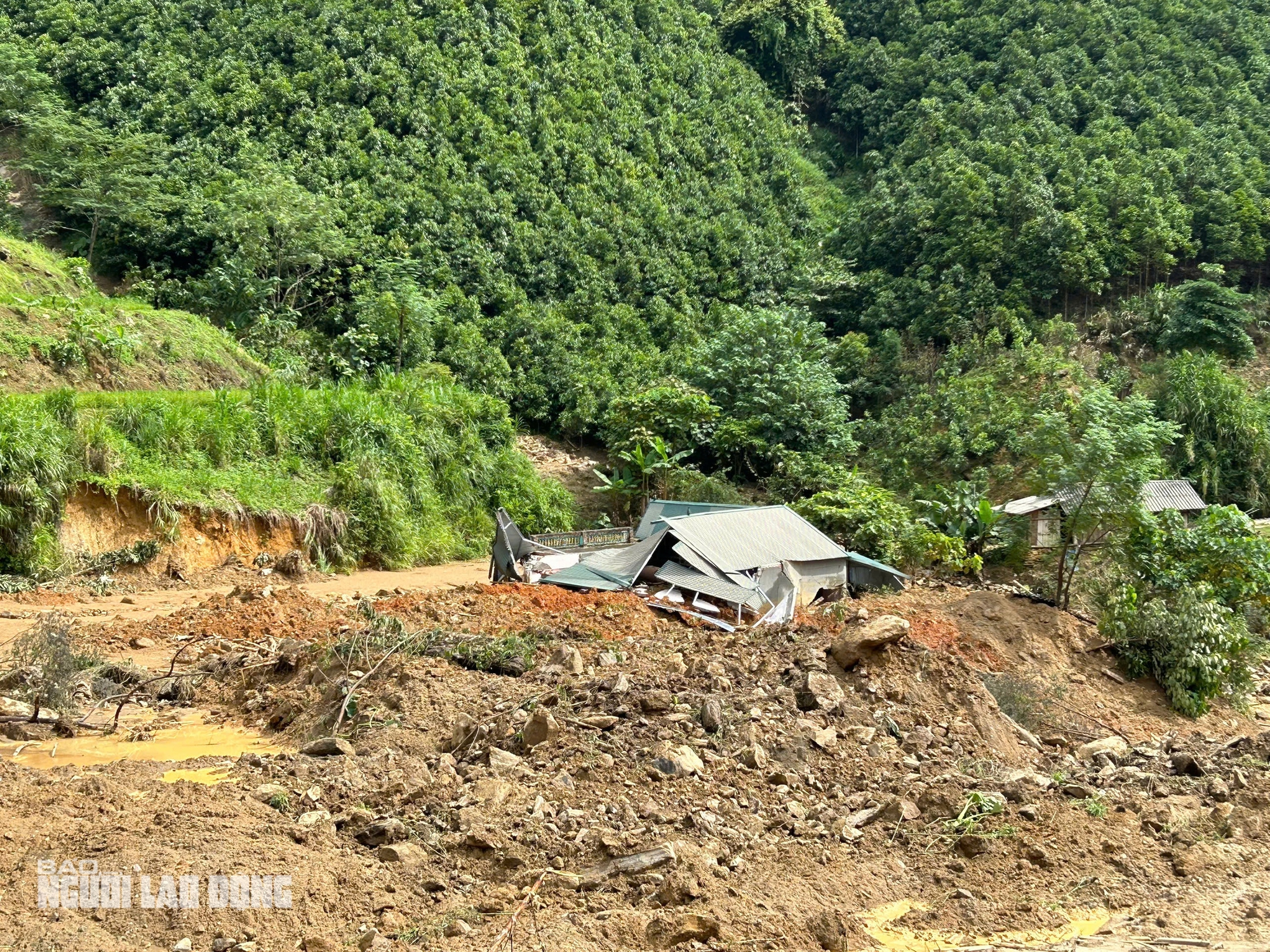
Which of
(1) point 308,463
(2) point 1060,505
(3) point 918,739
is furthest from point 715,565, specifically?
(1) point 308,463

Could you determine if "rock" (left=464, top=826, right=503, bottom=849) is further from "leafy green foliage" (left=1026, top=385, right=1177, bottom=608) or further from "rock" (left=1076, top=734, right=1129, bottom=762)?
"leafy green foliage" (left=1026, top=385, right=1177, bottom=608)

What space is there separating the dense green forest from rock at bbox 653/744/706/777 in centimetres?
605

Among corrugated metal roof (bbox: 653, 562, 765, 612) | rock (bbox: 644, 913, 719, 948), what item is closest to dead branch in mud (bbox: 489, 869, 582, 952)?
rock (bbox: 644, 913, 719, 948)

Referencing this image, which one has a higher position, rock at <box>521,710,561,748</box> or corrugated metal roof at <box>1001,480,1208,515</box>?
rock at <box>521,710,561,748</box>

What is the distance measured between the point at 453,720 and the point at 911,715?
343cm

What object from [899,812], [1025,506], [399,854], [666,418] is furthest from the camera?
[666,418]

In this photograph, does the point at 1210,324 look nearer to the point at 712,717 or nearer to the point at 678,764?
the point at 712,717

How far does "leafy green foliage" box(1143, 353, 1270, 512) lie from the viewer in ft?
66.3

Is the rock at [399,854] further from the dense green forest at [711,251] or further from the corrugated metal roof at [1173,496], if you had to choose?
the corrugated metal roof at [1173,496]

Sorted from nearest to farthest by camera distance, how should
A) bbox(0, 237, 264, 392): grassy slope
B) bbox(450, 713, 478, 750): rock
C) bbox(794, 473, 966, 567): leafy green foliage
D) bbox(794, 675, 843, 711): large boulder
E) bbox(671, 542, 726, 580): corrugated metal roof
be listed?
bbox(450, 713, 478, 750): rock → bbox(794, 675, 843, 711): large boulder → bbox(671, 542, 726, 580): corrugated metal roof → bbox(0, 237, 264, 392): grassy slope → bbox(794, 473, 966, 567): leafy green foliage

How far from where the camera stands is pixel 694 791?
6277 millimetres

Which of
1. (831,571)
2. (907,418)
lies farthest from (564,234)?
(831,571)

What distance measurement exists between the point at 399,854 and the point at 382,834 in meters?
0.29

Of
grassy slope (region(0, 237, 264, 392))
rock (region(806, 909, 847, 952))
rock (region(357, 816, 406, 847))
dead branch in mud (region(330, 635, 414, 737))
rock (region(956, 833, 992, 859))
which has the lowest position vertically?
grassy slope (region(0, 237, 264, 392))
